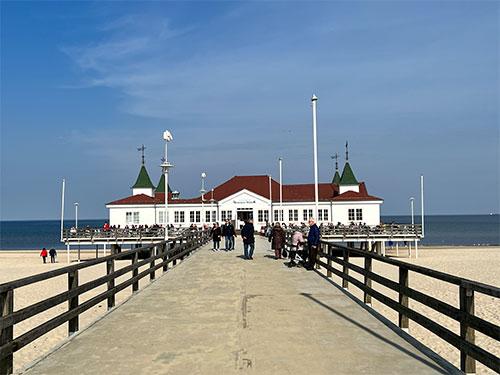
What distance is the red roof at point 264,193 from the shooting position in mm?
54062

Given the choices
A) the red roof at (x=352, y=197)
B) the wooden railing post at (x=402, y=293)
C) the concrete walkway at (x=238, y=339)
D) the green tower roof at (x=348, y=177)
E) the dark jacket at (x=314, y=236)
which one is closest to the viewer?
the concrete walkway at (x=238, y=339)

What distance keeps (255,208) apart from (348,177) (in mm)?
10867

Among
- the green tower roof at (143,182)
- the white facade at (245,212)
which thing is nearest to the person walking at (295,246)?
the white facade at (245,212)

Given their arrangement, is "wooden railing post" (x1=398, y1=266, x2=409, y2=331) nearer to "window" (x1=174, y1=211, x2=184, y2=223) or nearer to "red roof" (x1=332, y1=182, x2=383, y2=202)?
"red roof" (x1=332, y1=182, x2=383, y2=202)

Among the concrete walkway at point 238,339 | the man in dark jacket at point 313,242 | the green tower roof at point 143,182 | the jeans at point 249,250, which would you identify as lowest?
the concrete walkway at point 238,339

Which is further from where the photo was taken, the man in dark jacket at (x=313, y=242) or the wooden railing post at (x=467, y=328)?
the man in dark jacket at (x=313, y=242)

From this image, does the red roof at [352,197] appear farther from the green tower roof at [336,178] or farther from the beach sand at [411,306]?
the beach sand at [411,306]

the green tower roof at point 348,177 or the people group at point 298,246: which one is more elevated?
the green tower roof at point 348,177

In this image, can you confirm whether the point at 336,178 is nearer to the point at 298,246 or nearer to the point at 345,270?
the point at 298,246

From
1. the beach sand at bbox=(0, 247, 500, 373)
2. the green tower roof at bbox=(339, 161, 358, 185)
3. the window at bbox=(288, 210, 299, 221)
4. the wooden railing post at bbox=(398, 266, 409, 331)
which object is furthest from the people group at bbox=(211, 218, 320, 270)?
the green tower roof at bbox=(339, 161, 358, 185)

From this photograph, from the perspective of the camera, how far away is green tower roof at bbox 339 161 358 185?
56.1 m

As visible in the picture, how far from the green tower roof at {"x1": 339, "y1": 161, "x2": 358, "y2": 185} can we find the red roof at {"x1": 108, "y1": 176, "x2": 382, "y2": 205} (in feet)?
4.66

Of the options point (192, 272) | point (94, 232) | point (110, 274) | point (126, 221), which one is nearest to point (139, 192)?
point (126, 221)

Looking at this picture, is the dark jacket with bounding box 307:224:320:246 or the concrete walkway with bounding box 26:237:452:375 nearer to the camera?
the concrete walkway with bounding box 26:237:452:375
